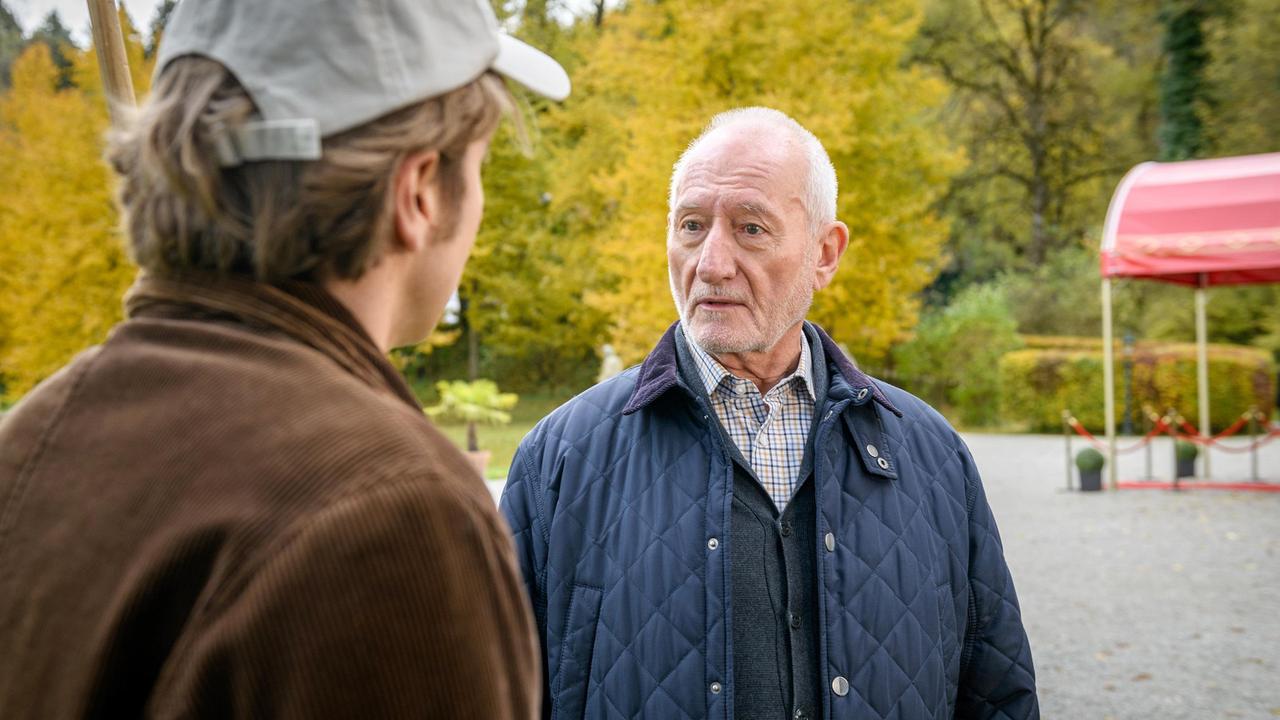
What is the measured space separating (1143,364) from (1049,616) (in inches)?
581

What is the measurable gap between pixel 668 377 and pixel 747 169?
1.89ft

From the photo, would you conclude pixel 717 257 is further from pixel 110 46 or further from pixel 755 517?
pixel 110 46

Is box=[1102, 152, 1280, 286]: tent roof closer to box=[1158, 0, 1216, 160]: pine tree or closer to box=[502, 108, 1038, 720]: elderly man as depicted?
box=[502, 108, 1038, 720]: elderly man

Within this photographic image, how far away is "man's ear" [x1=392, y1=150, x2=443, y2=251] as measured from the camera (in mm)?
1047

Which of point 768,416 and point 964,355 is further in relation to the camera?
point 964,355

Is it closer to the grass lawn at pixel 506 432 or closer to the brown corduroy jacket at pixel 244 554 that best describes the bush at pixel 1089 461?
the grass lawn at pixel 506 432

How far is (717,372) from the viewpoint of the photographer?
2.54 m

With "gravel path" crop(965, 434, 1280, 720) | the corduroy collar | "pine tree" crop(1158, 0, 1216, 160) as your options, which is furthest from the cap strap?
"pine tree" crop(1158, 0, 1216, 160)

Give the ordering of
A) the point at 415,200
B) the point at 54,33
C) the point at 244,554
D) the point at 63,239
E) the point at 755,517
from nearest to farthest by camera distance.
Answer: the point at 244,554
the point at 415,200
the point at 755,517
the point at 63,239
the point at 54,33

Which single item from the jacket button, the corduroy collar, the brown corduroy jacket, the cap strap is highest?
the cap strap

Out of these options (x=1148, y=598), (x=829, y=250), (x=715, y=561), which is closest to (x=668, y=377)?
(x=715, y=561)

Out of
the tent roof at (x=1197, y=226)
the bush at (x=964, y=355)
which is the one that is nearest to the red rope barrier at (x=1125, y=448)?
the tent roof at (x=1197, y=226)

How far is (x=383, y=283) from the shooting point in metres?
1.09

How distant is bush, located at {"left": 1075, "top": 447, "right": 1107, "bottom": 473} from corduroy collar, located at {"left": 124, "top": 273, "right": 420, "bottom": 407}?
1345 cm
